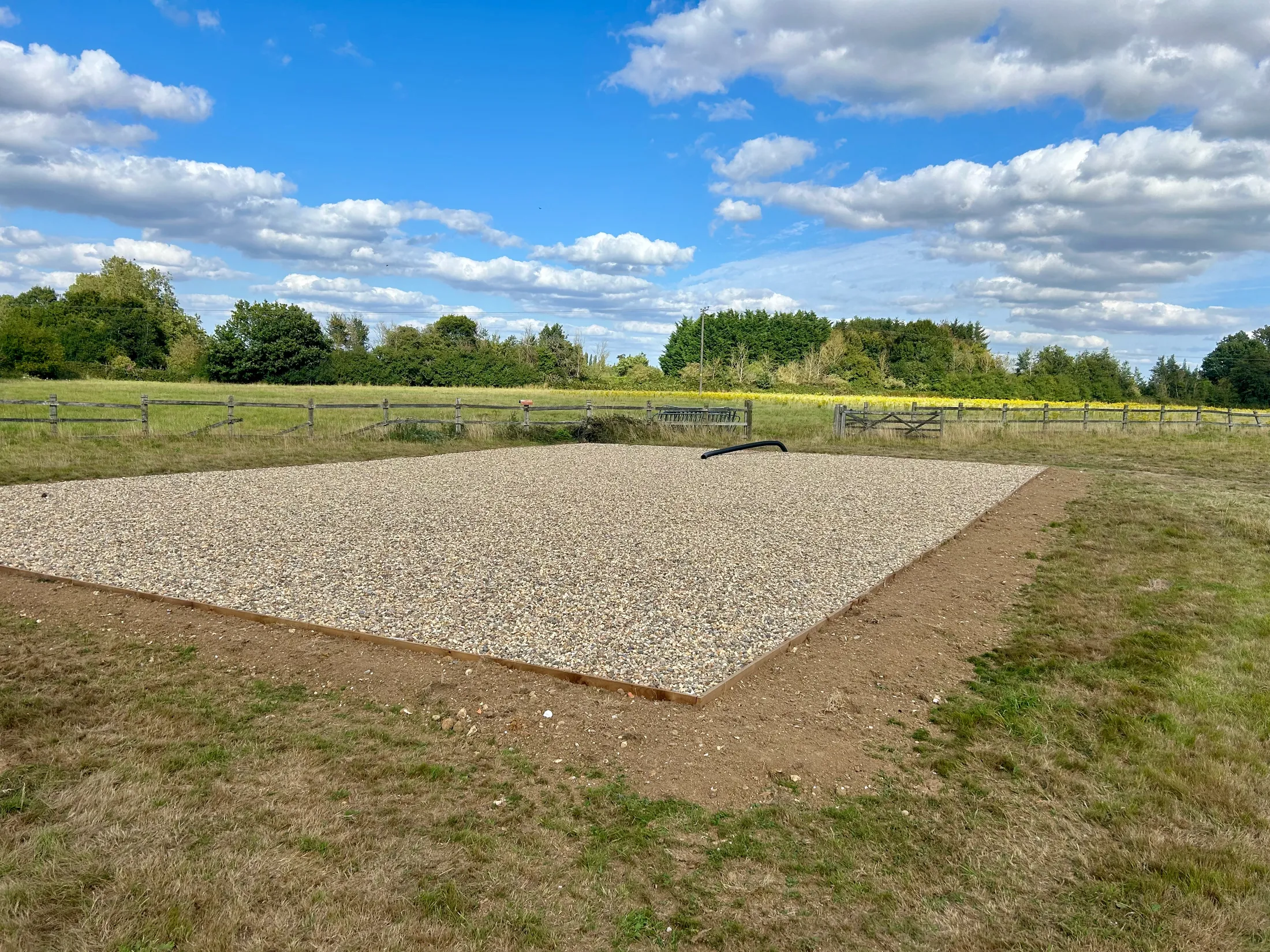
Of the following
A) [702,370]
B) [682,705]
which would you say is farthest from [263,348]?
[682,705]

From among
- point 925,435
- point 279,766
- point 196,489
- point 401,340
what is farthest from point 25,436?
point 401,340

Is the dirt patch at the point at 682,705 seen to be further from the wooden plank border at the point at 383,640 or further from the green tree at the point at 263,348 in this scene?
the green tree at the point at 263,348

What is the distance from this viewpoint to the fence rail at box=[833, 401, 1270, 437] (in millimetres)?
25250

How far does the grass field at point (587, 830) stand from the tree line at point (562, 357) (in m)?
60.6

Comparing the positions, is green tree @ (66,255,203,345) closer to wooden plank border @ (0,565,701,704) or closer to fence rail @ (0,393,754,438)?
fence rail @ (0,393,754,438)

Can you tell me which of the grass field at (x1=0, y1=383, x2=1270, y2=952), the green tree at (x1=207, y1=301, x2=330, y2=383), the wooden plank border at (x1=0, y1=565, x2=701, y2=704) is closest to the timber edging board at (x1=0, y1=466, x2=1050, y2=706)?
the wooden plank border at (x1=0, y1=565, x2=701, y2=704)

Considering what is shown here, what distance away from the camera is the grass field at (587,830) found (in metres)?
2.87

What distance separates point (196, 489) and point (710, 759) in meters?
10.8

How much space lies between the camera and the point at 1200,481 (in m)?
15.1

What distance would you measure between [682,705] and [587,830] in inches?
55.6

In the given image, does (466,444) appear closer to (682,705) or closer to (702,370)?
(682,705)

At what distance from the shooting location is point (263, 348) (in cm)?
6419

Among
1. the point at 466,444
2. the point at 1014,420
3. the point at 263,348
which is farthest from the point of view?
the point at 263,348

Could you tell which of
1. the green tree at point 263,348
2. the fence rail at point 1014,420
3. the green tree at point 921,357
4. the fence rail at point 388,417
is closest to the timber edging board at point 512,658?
the fence rail at point 388,417
